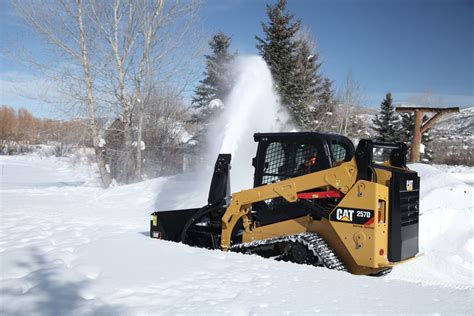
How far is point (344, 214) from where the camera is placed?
4906mm

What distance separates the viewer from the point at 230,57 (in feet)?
81.6

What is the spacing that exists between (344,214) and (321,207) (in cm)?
36

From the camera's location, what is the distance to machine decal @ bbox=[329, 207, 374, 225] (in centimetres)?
470

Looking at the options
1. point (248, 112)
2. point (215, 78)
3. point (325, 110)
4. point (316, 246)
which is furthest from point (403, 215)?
point (325, 110)

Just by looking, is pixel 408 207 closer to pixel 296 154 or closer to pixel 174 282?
pixel 296 154

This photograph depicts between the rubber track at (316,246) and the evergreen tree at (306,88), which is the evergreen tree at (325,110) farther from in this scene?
the rubber track at (316,246)

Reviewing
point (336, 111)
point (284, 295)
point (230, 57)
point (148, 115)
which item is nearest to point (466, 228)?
point (284, 295)

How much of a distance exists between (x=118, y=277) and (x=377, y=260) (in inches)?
109

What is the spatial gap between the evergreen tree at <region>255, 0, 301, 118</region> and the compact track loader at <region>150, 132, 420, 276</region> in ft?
58.5

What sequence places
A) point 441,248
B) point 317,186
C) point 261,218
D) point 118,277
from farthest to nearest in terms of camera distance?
point 441,248 → point 261,218 → point 317,186 → point 118,277

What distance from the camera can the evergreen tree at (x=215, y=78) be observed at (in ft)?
79.0

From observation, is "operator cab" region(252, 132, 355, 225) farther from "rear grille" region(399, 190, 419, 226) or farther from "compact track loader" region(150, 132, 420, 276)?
"rear grille" region(399, 190, 419, 226)

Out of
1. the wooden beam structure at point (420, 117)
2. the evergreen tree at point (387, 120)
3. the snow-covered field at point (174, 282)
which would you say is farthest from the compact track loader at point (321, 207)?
the evergreen tree at point (387, 120)

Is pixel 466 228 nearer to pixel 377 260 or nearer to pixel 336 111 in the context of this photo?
pixel 377 260
